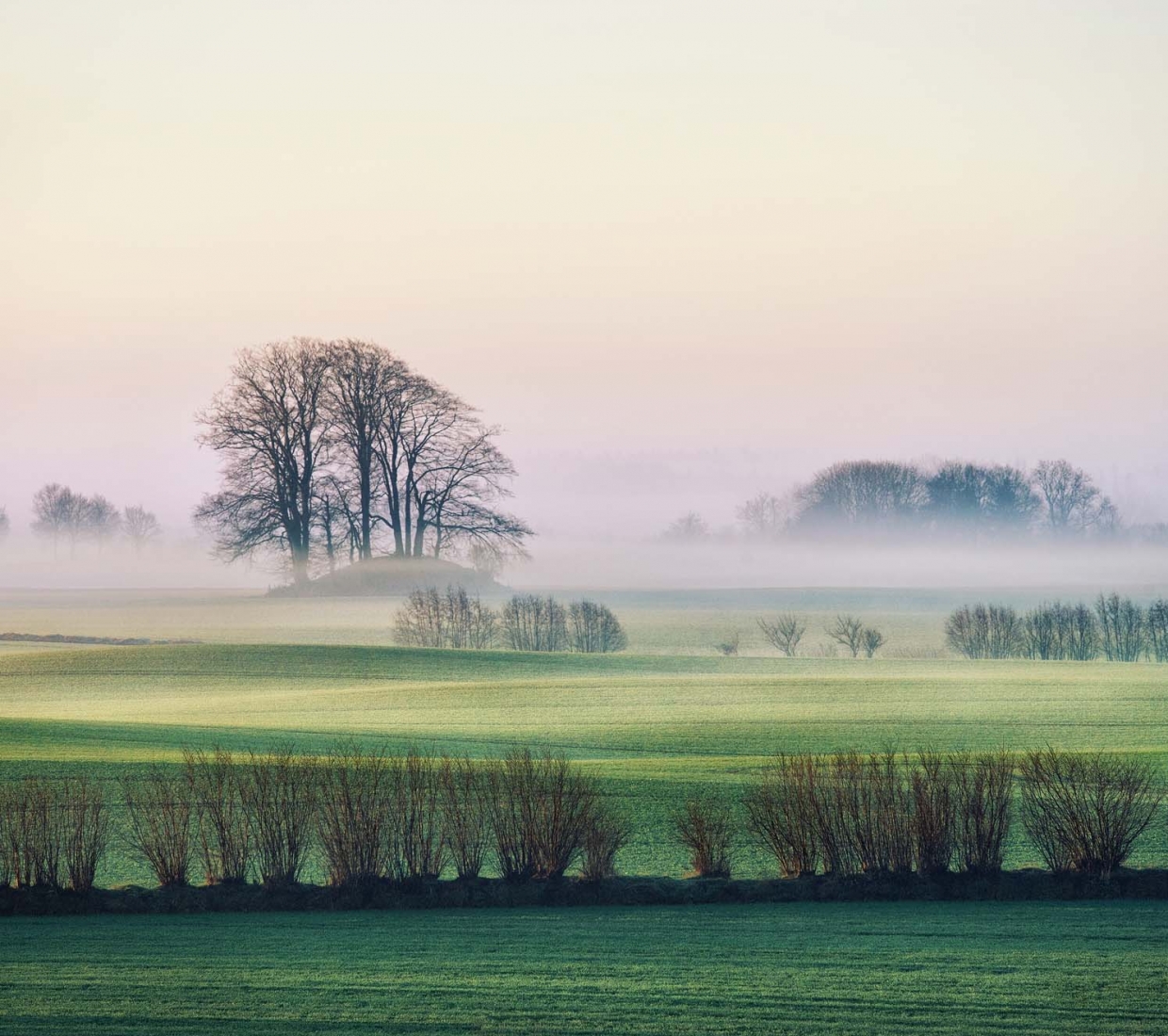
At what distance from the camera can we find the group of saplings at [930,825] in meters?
15.1

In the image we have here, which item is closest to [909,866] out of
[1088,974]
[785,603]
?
[1088,974]

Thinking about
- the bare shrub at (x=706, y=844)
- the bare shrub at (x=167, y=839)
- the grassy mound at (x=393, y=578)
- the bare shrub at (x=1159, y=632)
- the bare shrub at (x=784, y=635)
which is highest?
the grassy mound at (x=393, y=578)

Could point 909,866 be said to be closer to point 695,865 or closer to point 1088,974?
point 695,865

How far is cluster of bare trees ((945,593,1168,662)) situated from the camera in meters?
52.3

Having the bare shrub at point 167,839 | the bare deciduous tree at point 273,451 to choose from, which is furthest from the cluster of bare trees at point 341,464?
the bare shrub at point 167,839

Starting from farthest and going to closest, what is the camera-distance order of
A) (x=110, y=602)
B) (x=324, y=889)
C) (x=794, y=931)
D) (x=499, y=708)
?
(x=110, y=602) < (x=499, y=708) < (x=324, y=889) < (x=794, y=931)

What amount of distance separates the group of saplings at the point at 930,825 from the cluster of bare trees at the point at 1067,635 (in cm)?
3861

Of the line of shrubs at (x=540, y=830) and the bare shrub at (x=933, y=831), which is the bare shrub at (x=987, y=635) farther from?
the bare shrub at (x=933, y=831)

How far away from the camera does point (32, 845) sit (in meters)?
14.8

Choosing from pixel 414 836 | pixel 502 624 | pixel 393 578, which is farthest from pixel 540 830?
pixel 393 578

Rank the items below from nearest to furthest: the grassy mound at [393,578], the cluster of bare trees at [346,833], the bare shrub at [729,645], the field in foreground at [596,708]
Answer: the cluster of bare trees at [346,833]
the field in foreground at [596,708]
the bare shrub at [729,645]
the grassy mound at [393,578]

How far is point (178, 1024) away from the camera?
9.77 metres

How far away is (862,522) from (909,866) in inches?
2883

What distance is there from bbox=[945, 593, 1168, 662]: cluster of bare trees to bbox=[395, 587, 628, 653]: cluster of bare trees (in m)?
15.2
